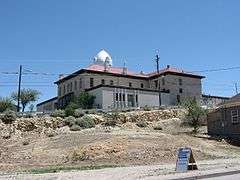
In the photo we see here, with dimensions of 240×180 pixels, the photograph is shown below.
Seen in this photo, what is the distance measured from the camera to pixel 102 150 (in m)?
33.5

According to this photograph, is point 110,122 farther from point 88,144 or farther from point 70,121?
point 88,144

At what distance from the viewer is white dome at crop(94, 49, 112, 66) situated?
94875 millimetres

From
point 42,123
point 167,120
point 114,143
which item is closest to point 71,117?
point 42,123

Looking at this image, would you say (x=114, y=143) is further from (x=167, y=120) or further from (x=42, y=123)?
(x=167, y=120)

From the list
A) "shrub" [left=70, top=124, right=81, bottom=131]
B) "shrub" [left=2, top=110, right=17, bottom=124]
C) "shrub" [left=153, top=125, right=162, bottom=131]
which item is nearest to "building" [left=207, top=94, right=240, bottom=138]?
"shrub" [left=153, top=125, right=162, bottom=131]

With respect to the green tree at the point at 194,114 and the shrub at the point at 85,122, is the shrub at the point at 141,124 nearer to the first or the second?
the green tree at the point at 194,114

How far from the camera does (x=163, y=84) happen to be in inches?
3529

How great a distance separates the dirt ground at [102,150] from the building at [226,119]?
4501mm

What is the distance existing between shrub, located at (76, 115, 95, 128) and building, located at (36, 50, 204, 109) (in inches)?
823

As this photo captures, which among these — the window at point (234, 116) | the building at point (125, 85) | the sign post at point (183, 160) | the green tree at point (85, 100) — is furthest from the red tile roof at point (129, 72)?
the sign post at point (183, 160)

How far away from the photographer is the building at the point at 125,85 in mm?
77938

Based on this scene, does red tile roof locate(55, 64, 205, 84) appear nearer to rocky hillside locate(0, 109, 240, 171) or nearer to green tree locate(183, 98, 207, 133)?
rocky hillside locate(0, 109, 240, 171)

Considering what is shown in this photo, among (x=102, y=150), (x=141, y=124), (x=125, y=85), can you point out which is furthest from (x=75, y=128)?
(x=125, y=85)

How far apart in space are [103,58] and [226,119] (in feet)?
165
